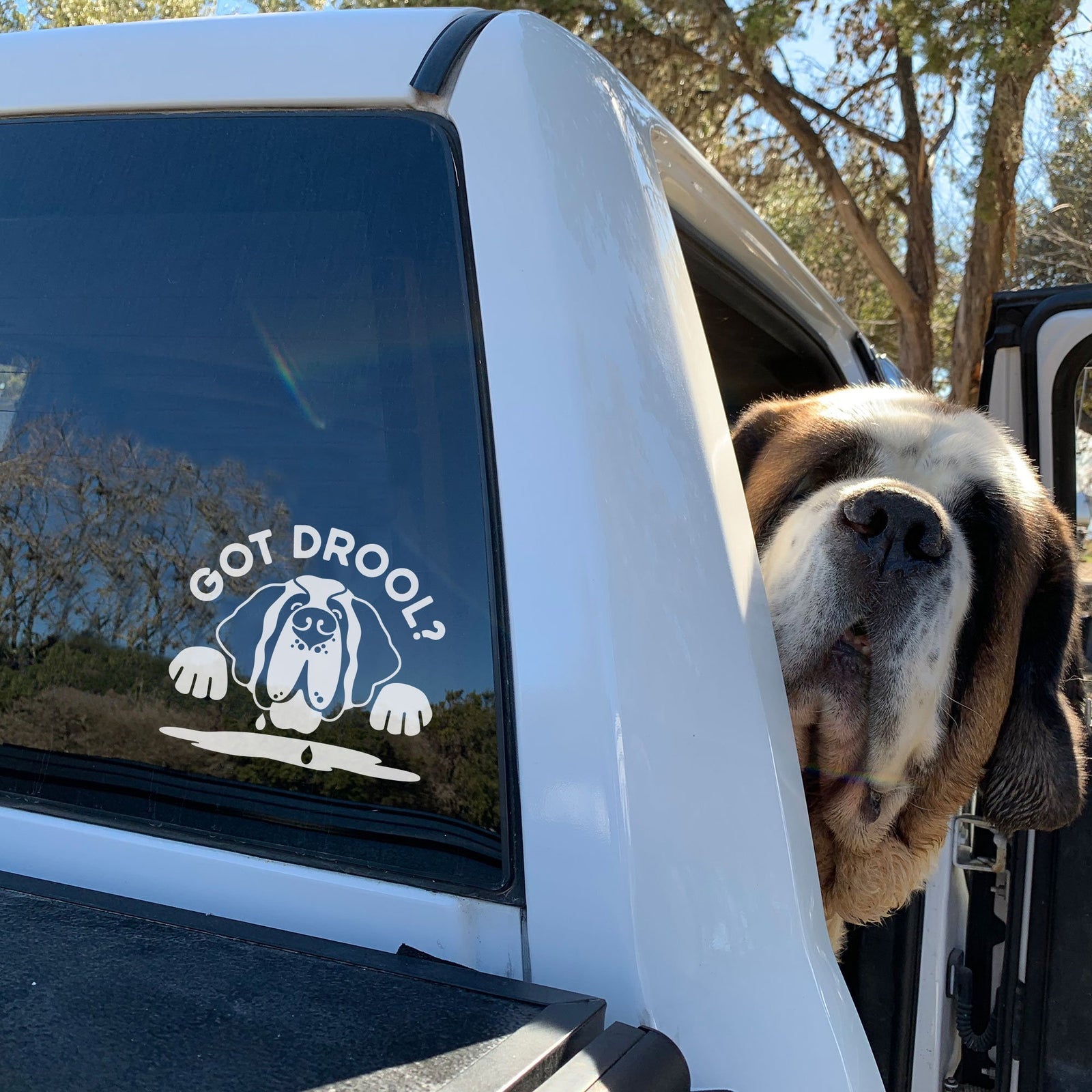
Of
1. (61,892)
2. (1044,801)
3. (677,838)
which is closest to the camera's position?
(677,838)

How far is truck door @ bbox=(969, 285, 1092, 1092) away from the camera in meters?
2.21

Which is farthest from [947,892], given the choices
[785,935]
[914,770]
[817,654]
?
[785,935]

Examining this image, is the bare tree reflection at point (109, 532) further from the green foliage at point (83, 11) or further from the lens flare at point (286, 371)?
the green foliage at point (83, 11)

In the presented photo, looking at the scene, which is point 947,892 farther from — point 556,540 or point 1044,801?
point 556,540

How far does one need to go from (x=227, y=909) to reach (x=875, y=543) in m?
1.06

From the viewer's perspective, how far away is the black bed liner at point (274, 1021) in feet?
2.82

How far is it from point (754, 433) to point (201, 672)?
4.89ft

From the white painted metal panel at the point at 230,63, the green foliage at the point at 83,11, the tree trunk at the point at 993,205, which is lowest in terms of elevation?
the white painted metal panel at the point at 230,63

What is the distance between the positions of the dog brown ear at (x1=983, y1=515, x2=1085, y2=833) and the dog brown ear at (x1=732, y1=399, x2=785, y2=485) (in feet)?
1.95

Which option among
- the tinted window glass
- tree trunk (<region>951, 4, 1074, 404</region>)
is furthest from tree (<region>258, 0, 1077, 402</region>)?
the tinted window glass

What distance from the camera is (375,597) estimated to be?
117 cm

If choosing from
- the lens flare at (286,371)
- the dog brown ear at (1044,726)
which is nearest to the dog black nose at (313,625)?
the lens flare at (286,371)

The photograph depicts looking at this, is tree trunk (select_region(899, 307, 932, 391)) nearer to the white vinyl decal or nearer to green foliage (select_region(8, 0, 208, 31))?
green foliage (select_region(8, 0, 208, 31))

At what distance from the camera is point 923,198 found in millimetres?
11359
